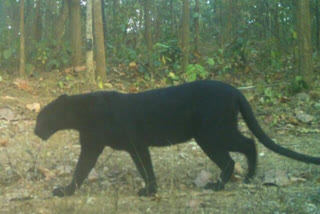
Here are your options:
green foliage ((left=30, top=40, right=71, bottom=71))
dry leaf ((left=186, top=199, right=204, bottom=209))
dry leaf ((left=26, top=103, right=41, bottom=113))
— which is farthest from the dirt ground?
green foliage ((left=30, top=40, right=71, bottom=71))

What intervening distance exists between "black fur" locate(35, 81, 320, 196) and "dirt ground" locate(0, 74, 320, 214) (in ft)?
1.04

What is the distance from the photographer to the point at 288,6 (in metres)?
14.6

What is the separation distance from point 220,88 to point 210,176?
1.03 meters

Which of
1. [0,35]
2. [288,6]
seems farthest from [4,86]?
[288,6]

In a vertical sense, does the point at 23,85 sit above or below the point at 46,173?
above

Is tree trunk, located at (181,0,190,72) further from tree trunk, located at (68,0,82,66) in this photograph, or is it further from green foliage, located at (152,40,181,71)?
tree trunk, located at (68,0,82,66)

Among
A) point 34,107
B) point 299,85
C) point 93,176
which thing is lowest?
point 93,176

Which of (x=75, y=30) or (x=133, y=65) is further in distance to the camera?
(x=133, y=65)

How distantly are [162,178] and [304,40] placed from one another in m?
5.14

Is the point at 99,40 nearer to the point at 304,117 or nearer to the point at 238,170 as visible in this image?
the point at 304,117

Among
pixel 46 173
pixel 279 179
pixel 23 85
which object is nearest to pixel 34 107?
pixel 23 85

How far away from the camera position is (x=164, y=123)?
5.02m

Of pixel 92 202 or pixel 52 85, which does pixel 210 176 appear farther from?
pixel 52 85

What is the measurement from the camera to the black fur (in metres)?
4.94
